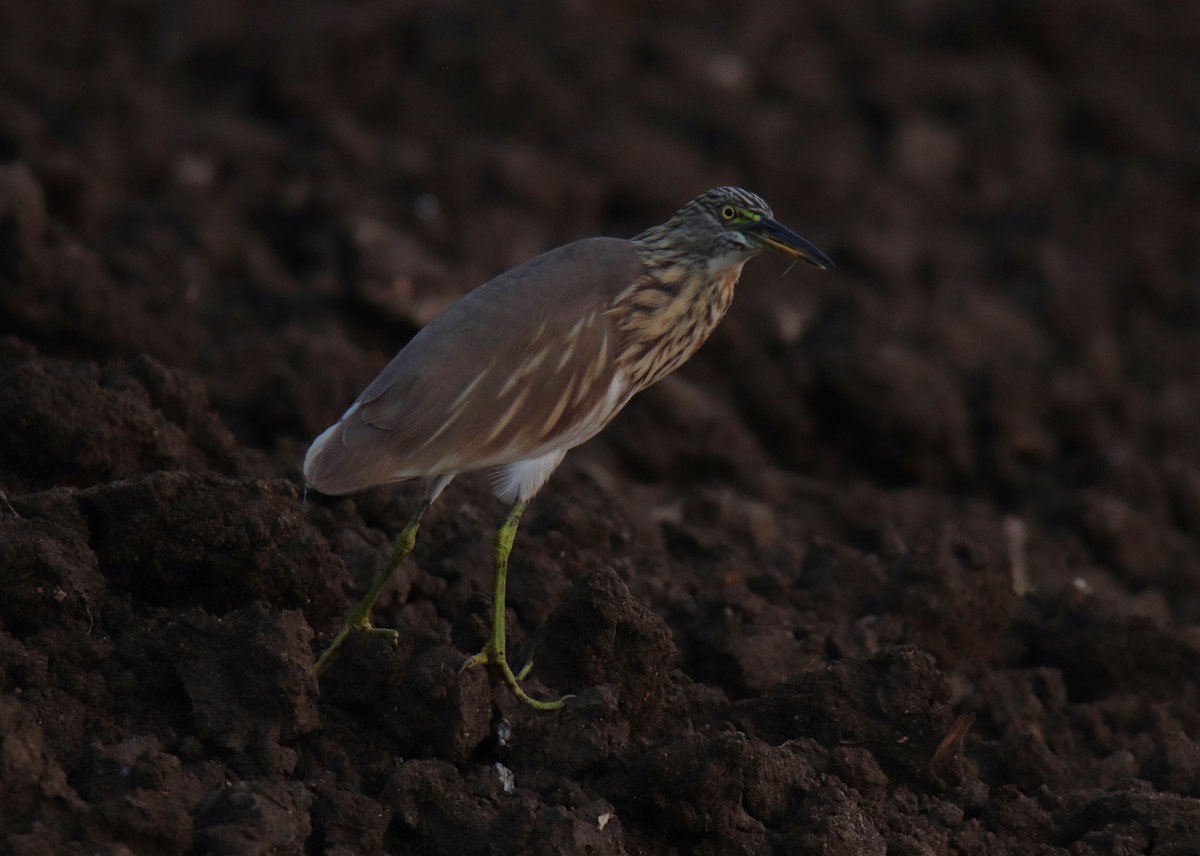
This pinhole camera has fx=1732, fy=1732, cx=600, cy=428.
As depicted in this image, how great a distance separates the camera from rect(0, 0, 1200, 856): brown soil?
5047mm

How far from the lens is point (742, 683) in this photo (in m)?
6.13

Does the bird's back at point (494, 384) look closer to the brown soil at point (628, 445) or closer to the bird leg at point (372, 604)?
the bird leg at point (372, 604)

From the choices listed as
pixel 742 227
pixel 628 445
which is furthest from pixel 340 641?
pixel 628 445

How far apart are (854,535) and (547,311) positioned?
3313 millimetres

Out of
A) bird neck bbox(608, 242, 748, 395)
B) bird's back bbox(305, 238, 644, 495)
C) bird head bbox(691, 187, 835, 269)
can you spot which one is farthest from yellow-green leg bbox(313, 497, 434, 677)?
bird head bbox(691, 187, 835, 269)

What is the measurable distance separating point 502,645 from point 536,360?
97 cm

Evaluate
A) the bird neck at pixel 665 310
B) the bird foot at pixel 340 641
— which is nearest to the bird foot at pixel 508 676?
the bird foot at pixel 340 641

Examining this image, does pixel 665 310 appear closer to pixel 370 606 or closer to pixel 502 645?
pixel 502 645

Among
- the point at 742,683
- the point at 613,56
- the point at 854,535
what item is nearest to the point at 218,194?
the point at 613,56

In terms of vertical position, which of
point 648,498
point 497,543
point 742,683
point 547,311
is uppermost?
point 547,311

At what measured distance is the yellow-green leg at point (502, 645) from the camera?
212 inches

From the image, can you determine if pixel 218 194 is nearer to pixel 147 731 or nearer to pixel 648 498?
pixel 648 498

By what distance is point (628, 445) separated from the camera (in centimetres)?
Answer: 947

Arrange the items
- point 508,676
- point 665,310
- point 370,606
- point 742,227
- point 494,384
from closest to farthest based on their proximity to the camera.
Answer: point 508,676, point 370,606, point 494,384, point 665,310, point 742,227
